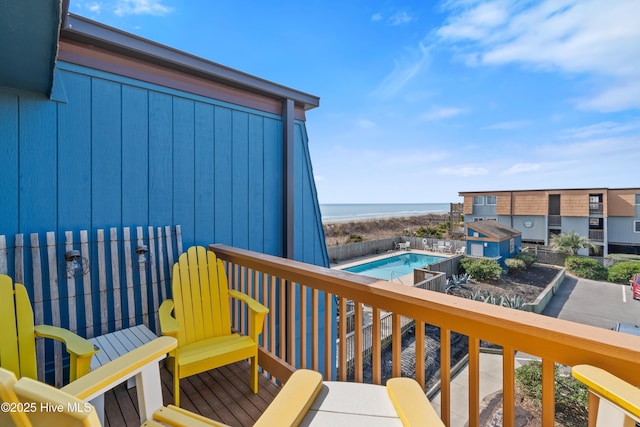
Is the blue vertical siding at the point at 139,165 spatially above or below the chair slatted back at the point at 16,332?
above

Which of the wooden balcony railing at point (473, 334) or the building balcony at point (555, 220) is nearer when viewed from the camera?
the wooden balcony railing at point (473, 334)

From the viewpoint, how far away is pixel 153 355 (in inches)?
43.9

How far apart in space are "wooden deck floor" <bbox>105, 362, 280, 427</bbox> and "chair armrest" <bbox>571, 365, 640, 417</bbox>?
5.75 ft

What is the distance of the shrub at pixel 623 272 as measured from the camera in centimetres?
1223

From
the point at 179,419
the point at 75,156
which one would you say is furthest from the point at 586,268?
the point at 75,156

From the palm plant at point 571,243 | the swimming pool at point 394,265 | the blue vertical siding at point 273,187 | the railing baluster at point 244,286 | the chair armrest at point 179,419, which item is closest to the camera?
the chair armrest at point 179,419

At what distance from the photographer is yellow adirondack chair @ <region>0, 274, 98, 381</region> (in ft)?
5.04

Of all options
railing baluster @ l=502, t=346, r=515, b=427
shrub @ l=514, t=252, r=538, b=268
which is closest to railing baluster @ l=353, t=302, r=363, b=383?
railing baluster @ l=502, t=346, r=515, b=427

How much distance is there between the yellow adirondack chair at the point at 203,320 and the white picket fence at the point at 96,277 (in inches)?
17.6

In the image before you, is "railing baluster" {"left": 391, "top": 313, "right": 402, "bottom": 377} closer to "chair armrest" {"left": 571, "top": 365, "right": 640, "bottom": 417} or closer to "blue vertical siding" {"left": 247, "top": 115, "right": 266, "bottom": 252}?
"chair armrest" {"left": 571, "top": 365, "right": 640, "bottom": 417}

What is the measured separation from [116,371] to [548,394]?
1439mm

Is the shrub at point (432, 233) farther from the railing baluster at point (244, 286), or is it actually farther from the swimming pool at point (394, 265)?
the railing baluster at point (244, 286)

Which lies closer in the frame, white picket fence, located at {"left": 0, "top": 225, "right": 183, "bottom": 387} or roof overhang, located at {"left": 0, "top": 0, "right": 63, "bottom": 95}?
roof overhang, located at {"left": 0, "top": 0, "right": 63, "bottom": 95}

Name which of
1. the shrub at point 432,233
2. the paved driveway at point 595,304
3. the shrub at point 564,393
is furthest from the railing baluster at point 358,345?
the shrub at point 432,233
